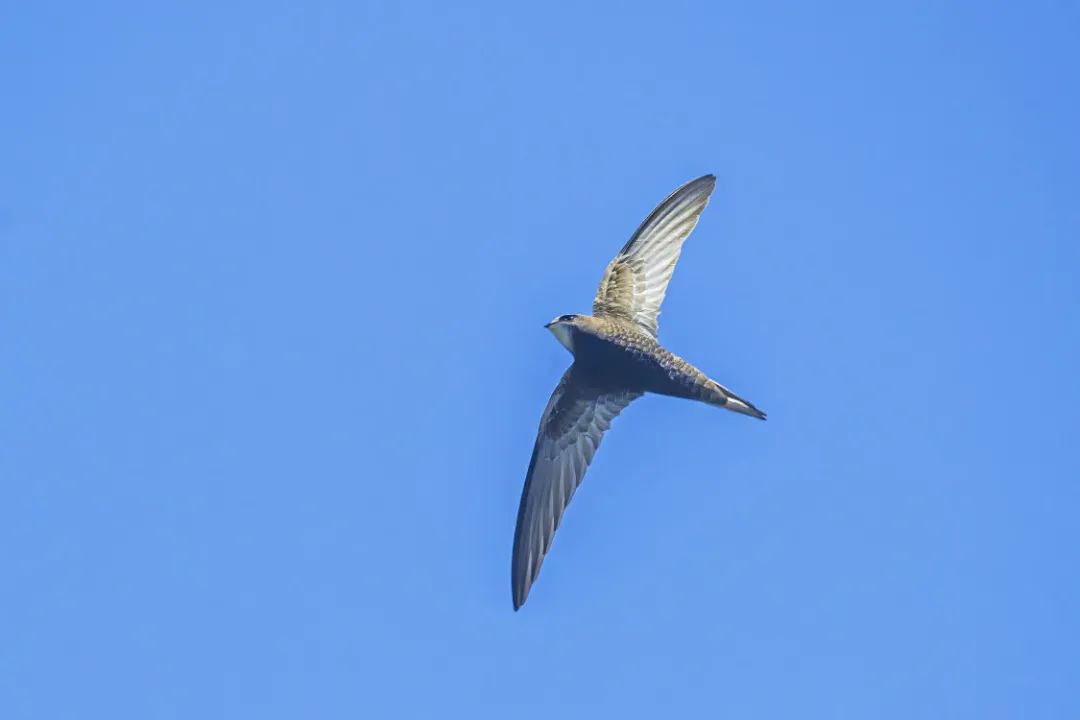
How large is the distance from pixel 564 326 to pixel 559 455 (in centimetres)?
130

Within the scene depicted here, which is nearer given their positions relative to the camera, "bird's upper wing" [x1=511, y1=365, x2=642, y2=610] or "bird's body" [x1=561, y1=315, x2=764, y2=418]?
"bird's body" [x1=561, y1=315, x2=764, y2=418]

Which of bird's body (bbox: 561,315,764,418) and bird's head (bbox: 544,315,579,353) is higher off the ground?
bird's head (bbox: 544,315,579,353)

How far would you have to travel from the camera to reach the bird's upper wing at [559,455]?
13914mm

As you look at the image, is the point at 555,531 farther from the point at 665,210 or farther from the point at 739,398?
the point at 665,210

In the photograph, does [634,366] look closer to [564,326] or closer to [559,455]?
[564,326]

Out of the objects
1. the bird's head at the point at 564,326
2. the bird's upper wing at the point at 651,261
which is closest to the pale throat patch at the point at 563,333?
the bird's head at the point at 564,326

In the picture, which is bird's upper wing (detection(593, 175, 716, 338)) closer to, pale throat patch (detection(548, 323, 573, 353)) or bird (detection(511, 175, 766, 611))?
bird (detection(511, 175, 766, 611))

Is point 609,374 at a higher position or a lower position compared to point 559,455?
higher

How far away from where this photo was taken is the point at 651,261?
49.3 feet

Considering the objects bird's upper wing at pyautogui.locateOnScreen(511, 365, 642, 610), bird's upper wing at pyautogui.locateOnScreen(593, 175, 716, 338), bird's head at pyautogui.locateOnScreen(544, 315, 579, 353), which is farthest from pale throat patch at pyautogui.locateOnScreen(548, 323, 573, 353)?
bird's upper wing at pyautogui.locateOnScreen(593, 175, 716, 338)

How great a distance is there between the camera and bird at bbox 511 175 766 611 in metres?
13.5

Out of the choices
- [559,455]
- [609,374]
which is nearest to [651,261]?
[609,374]

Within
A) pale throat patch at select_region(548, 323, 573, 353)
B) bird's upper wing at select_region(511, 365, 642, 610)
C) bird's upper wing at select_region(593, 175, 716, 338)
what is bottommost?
bird's upper wing at select_region(511, 365, 642, 610)

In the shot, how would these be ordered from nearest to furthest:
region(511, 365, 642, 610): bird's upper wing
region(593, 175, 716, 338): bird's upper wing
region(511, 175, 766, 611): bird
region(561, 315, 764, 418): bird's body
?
1. region(561, 315, 764, 418): bird's body
2. region(511, 175, 766, 611): bird
3. region(511, 365, 642, 610): bird's upper wing
4. region(593, 175, 716, 338): bird's upper wing
